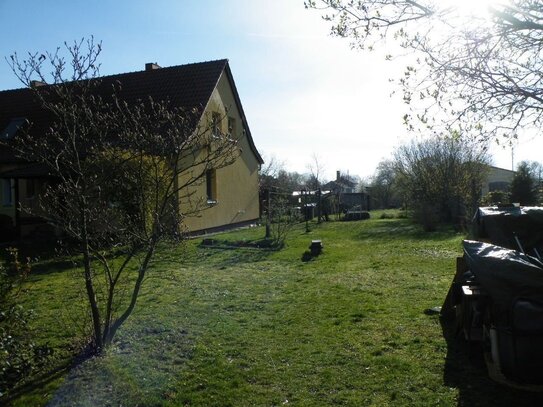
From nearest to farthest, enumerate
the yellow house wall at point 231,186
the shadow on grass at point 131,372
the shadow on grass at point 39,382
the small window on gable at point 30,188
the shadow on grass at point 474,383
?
the shadow on grass at point 474,383 < the shadow on grass at point 131,372 < the shadow on grass at point 39,382 < the yellow house wall at point 231,186 < the small window on gable at point 30,188

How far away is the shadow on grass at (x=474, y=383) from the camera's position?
4309 millimetres

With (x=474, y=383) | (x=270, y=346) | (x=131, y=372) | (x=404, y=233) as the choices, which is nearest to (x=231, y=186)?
(x=404, y=233)

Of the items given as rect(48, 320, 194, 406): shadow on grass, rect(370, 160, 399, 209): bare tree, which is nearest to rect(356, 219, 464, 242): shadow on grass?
rect(48, 320, 194, 406): shadow on grass

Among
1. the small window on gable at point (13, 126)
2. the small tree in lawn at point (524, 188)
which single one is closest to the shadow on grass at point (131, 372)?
the small window on gable at point (13, 126)

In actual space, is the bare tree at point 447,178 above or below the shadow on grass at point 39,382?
above

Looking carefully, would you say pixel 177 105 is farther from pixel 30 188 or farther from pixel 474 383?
pixel 474 383

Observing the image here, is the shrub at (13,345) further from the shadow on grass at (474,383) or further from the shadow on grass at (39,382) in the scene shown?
the shadow on grass at (474,383)

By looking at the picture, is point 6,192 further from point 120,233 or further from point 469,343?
point 469,343

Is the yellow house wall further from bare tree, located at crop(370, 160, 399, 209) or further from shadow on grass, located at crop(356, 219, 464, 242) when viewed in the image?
bare tree, located at crop(370, 160, 399, 209)

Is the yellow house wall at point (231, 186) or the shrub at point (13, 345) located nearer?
the shrub at point (13, 345)

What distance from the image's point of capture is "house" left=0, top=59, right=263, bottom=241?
19.6m

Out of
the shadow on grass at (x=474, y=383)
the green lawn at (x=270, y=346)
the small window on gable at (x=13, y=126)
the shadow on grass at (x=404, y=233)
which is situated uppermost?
the small window on gable at (x=13, y=126)

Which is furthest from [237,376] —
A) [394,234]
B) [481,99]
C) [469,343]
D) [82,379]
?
[394,234]

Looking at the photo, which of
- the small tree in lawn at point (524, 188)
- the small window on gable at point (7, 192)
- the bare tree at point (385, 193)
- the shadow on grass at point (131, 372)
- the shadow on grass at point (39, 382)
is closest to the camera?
the shadow on grass at point (131, 372)
